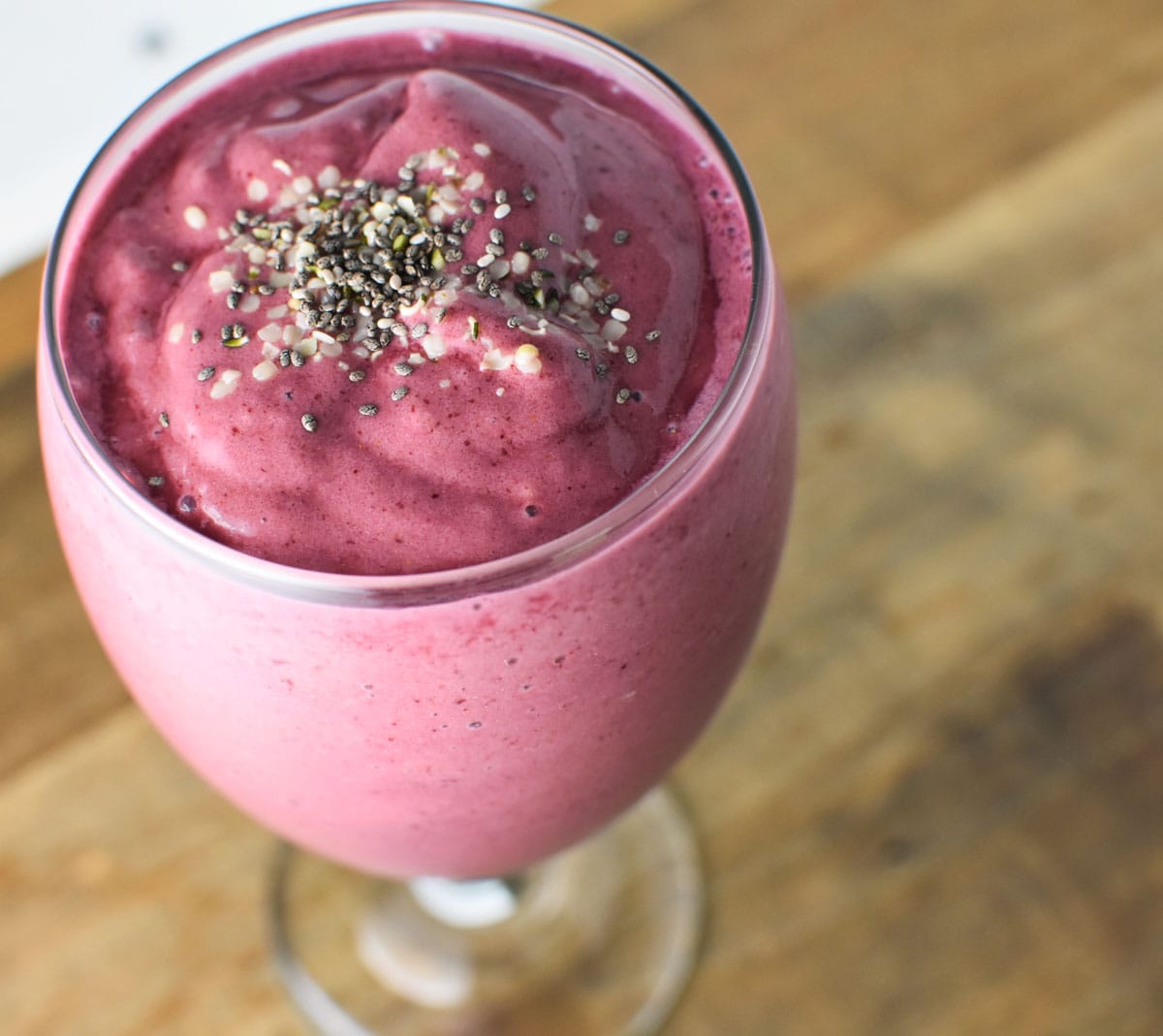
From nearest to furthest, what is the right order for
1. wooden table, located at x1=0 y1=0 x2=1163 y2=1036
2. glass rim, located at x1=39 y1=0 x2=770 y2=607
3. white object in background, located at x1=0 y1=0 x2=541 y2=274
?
glass rim, located at x1=39 y1=0 x2=770 y2=607
wooden table, located at x1=0 y1=0 x2=1163 y2=1036
white object in background, located at x1=0 y1=0 x2=541 y2=274

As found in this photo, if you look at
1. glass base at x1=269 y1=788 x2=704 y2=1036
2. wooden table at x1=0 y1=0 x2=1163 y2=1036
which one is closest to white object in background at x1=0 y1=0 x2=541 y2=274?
wooden table at x1=0 y1=0 x2=1163 y2=1036

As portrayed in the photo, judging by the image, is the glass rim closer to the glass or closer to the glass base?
the glass

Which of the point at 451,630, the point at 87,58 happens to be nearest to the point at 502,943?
the point at 451,630

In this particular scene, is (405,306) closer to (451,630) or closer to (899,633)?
(451,630)

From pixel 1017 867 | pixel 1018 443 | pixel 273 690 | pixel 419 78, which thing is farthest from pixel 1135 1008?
pixel 419 78

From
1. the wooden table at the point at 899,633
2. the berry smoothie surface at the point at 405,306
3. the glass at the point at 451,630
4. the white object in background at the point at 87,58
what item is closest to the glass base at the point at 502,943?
the wooden table at the point at 899,633
